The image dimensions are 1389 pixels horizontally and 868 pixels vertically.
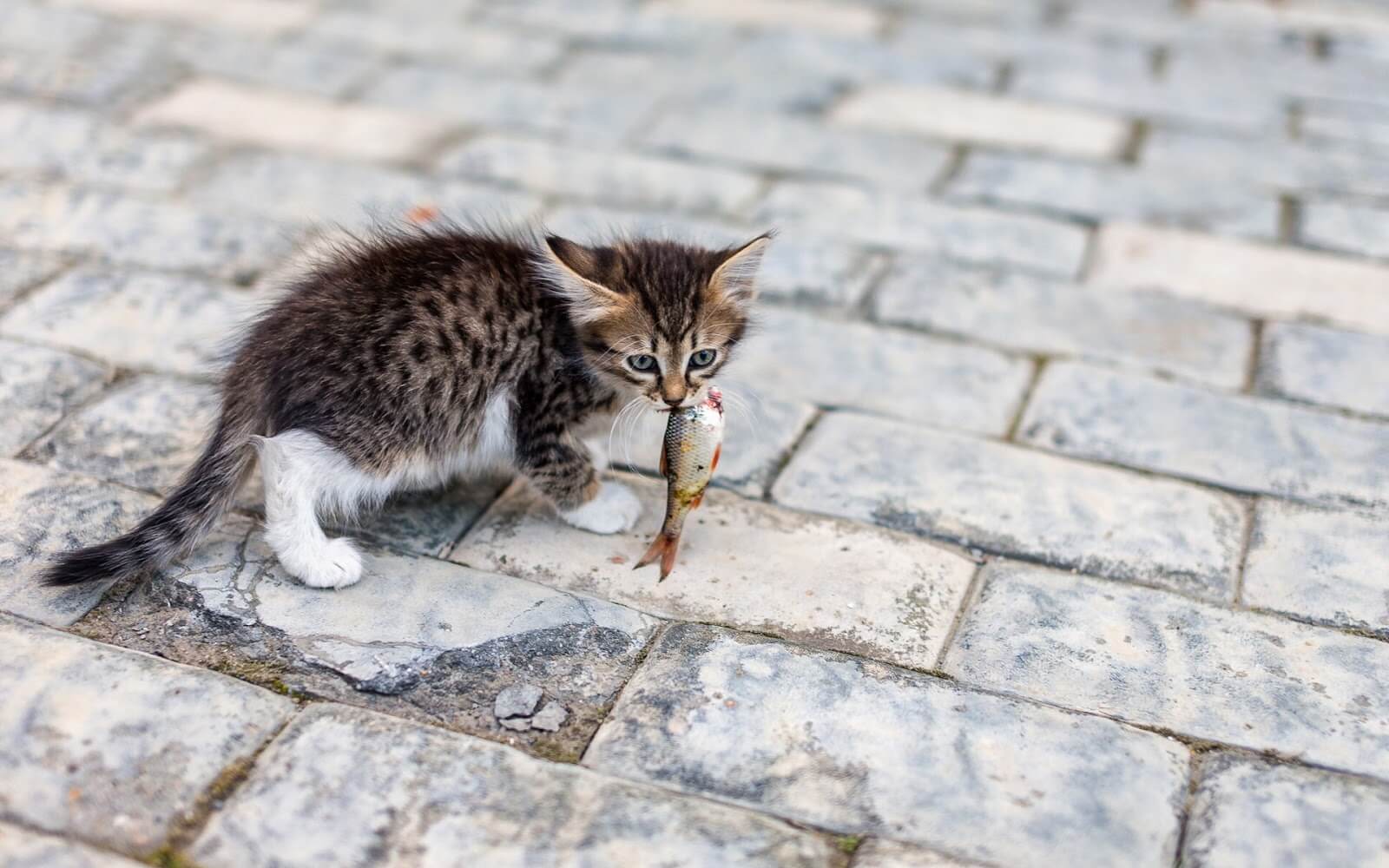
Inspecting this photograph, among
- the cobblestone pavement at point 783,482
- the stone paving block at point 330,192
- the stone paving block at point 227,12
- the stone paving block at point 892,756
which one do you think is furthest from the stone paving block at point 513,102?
the stone paving block at point 892,756

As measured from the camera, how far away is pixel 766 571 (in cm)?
318

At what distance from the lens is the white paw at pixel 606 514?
3342 mm

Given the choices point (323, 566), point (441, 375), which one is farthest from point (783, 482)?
point (323, 566)

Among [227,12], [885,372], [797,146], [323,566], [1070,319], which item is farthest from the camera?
[227,12]

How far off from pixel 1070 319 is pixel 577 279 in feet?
6.74

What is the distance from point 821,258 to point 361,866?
299cm

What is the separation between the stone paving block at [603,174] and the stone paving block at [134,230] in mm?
947

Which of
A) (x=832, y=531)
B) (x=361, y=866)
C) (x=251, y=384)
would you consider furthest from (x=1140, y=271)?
(x=361, y=866)

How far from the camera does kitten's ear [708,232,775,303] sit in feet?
10.4

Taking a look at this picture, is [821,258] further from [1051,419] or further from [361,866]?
[361,866]

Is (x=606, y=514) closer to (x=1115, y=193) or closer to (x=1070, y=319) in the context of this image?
(x=1070, y=319)

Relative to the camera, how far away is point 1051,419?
3852 mm

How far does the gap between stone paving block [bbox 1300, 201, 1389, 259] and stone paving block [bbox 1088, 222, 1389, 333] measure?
0.35ft

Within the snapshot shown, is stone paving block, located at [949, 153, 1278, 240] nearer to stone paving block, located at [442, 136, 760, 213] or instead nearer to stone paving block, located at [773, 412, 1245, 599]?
stone paving block, located at [442, 136, 760, 213]
